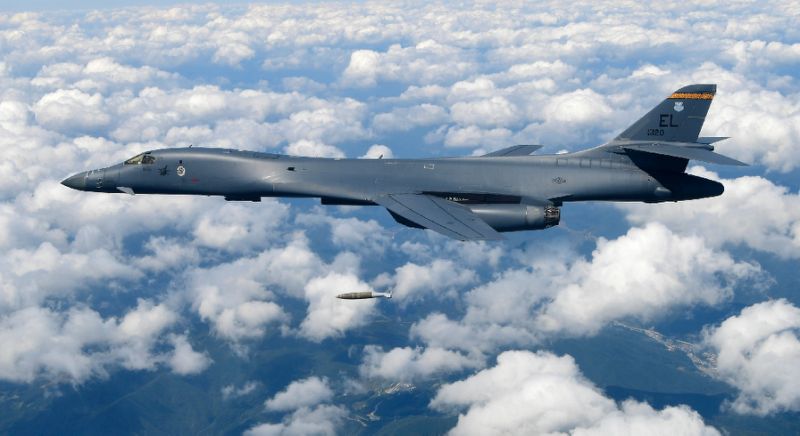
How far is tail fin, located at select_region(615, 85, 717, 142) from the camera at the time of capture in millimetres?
24797

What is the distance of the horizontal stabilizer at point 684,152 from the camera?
21.4 metres

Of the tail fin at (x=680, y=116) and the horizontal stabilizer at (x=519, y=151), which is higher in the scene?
the tail fin at (x=680, y=116)

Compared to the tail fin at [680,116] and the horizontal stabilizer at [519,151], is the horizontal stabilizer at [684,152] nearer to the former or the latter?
the tail fin at [680,116]

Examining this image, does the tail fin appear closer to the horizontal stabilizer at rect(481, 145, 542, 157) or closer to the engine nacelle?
the horizontal stabilizer at rect(481, 145, 542, 157)

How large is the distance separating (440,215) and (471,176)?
357 cm

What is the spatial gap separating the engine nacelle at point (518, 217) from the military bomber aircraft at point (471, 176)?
69mm

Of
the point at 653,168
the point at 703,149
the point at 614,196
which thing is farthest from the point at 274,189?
the point at 703,149

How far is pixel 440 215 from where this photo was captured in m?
22.0

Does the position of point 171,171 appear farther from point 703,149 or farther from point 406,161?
point 703,149

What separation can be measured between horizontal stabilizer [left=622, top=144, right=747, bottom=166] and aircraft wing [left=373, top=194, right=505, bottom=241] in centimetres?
784

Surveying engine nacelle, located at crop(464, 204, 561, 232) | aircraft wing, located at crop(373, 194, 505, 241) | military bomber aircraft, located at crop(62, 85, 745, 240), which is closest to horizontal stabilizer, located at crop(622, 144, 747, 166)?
military bomber aircraft, located at crop(62, 85, 745, 240)

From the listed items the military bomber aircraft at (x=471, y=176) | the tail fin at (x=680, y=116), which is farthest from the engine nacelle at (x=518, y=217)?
the tail fin at (x=680, y=116)

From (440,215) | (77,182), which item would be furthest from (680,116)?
(77,182)

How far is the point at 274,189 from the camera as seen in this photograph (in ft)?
82.3
